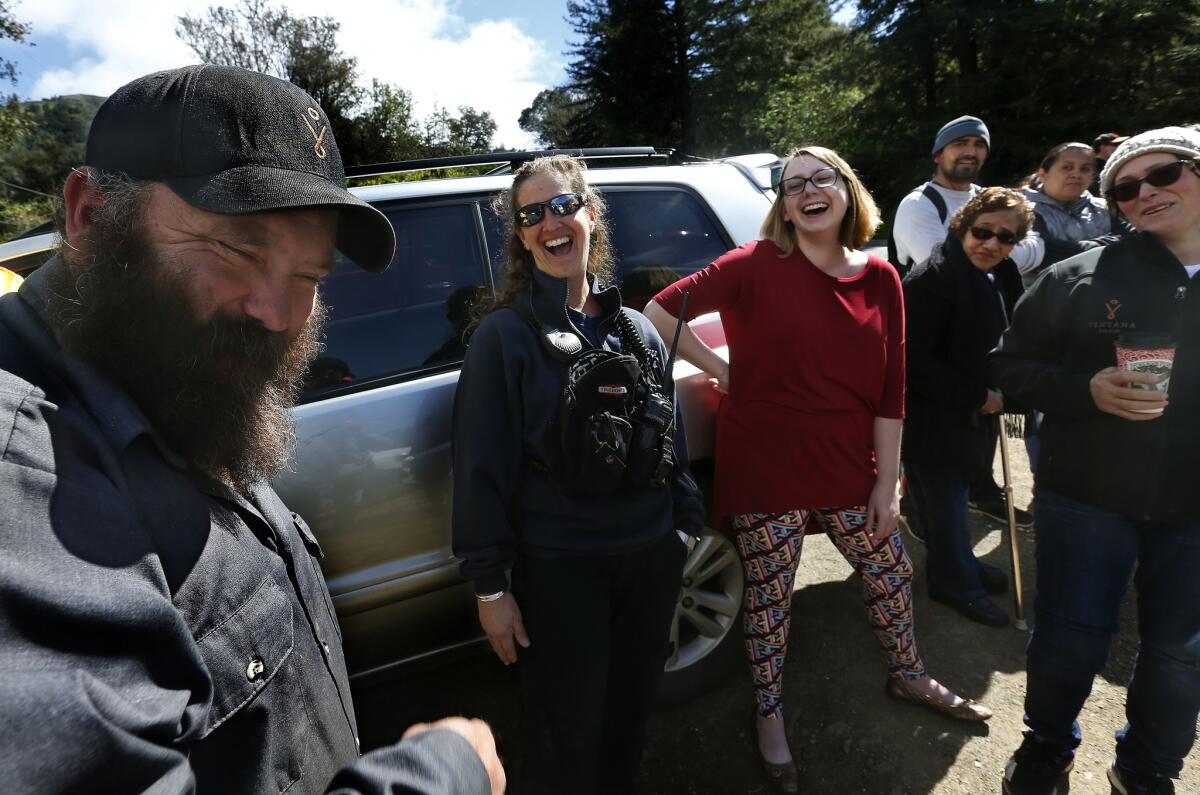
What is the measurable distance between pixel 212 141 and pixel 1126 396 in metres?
2.20

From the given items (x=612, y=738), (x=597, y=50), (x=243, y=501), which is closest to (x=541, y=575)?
(x=612, y=738)

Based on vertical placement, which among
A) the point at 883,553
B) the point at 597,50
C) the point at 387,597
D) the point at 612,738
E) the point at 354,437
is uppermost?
the point at 597,50

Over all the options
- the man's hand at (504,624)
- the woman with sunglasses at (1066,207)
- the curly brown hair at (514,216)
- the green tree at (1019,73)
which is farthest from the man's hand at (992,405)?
the green tree at (1019,73)

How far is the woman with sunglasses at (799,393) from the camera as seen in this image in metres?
2.17

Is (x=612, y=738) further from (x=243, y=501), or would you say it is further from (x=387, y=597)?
(x=243, y=501)

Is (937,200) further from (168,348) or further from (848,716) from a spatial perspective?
(168,348)

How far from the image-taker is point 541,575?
1.73m

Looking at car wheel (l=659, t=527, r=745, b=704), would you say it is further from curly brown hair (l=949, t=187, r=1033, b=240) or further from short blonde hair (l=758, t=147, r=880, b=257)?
curly brown hair (l=949, t=187, r=1033, b=240)

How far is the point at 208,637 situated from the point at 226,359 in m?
0.38

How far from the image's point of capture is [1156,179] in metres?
1.88

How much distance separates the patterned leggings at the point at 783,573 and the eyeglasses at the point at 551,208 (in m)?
1.19

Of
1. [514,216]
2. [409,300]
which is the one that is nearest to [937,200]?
[514,216]

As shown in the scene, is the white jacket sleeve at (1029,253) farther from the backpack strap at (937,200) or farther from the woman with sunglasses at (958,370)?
the woman with sunglasses at (958,370)

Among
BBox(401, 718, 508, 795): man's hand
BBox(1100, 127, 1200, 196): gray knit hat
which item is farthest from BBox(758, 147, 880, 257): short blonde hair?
BBox(401, 718, 508, 795): man's hand
